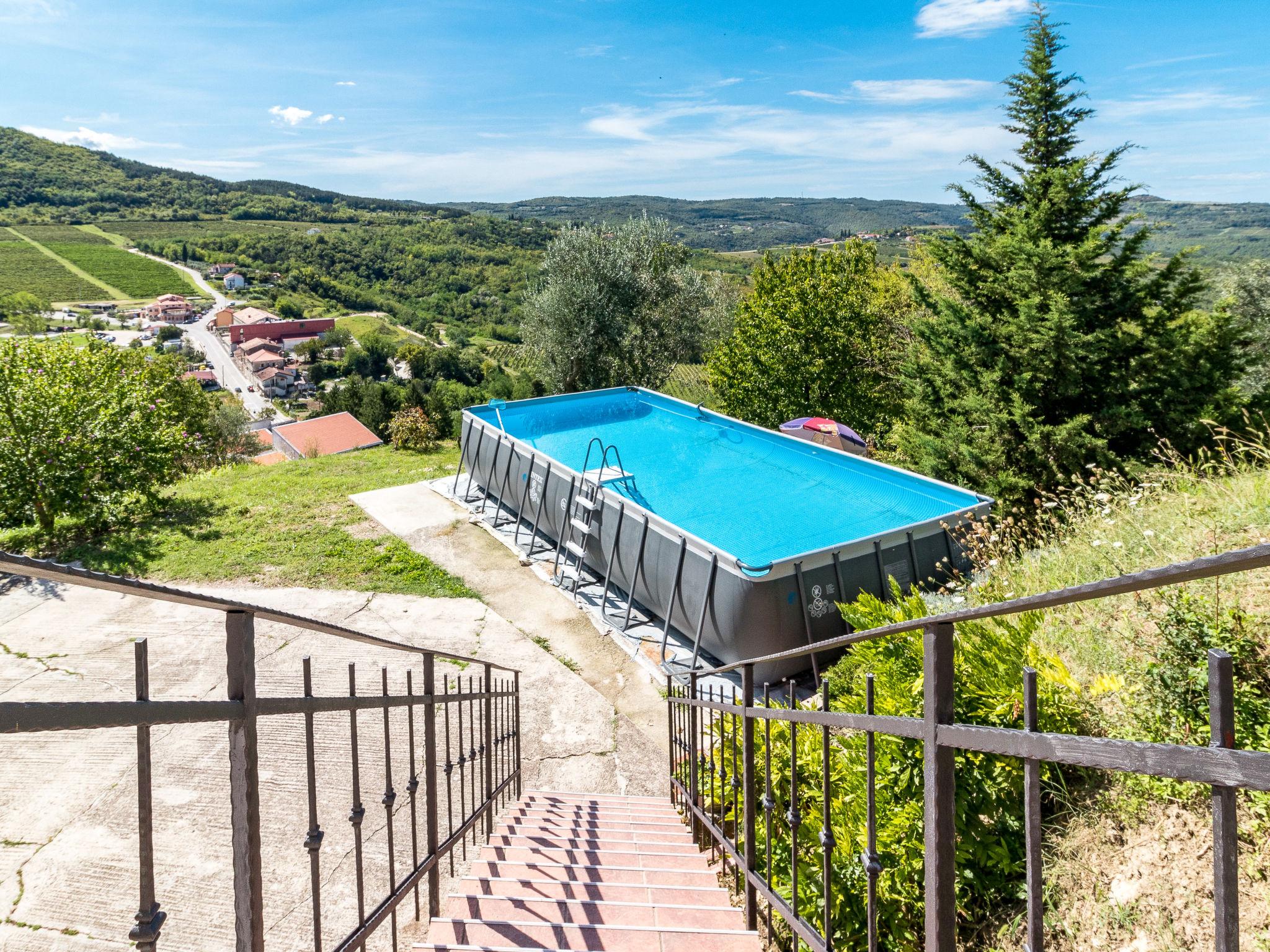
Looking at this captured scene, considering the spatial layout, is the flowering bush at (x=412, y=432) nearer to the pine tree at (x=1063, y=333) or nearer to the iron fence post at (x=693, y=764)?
the pine tree at (x=1063, y=333)

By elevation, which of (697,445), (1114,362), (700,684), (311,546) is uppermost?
(1114,362)

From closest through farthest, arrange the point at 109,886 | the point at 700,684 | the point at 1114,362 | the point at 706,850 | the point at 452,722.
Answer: the point at 109,886 < the point at 706,850 < the point at 452,722 < the point at 700,684 < the point at 1114,362

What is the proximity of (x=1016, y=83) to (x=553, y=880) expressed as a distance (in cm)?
1060

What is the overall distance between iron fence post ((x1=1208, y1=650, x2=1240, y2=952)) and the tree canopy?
48.3 feet

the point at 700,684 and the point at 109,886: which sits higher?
the point at 109,886

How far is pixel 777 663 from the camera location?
6.73m

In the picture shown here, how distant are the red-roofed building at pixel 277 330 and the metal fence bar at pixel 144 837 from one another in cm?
7488

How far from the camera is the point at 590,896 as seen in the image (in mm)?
2713

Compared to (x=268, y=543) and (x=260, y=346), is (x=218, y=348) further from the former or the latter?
(x=268, y=543)

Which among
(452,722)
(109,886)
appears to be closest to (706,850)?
(452,722)

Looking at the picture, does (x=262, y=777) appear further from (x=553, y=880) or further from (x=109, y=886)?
(x=553, y=880)

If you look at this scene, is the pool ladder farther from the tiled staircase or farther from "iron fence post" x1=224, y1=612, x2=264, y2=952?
"iron fence post" x1=224, y1=612, x2=264, y2=952

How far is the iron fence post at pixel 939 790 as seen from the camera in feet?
4.03

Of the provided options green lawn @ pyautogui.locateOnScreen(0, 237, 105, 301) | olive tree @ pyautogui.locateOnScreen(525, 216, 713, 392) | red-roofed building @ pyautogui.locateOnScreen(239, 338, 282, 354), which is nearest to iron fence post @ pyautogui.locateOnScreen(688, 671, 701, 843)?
olive tree @ pyautogui.locateOnScreen(525, 216, 713, 392)
